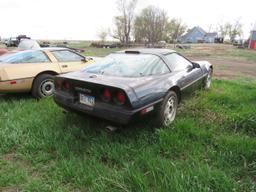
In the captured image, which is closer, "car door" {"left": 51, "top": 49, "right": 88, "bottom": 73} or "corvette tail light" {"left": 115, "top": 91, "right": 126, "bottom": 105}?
"corvette tail light" {"left": 115, "top": 91, "right": 126, "bottom": 105}

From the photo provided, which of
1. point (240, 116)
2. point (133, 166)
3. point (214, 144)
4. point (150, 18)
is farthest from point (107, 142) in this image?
point (150, 18)

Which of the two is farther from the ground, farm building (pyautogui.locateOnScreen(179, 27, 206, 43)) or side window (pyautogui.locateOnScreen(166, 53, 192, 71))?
farm building (pyautogui.locateOnScreen(179, 27, 206, 43))

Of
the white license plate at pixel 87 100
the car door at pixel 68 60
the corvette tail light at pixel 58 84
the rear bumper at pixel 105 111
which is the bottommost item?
the rear bumper at pixel 105 111

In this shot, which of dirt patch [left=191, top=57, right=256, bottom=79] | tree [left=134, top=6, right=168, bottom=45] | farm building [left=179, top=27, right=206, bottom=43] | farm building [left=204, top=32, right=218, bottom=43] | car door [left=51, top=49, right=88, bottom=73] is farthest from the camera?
farm building [left=179, top=27, right=206, bottom=43]

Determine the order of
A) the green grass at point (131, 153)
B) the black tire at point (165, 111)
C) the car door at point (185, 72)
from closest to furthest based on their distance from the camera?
1. the green grass at point (131, 153)
2. the black tire at point (165, 111)
3. the car door at point (185, 72)

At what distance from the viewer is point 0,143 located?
10.7ft

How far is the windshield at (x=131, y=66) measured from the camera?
3.50 meters

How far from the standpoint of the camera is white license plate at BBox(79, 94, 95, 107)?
315cm

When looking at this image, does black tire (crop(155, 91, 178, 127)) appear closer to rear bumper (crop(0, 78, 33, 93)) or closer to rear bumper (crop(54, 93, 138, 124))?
rear bumper (crop(54, 93, 138, 124))

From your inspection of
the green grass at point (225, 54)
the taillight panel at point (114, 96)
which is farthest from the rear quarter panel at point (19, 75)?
the green grass at point (225, 54)

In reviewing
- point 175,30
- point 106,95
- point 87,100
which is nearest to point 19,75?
point 87,100

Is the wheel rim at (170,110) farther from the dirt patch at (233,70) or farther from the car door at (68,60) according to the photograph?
the dirt patch at (233,70)

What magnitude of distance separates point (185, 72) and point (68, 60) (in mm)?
3199

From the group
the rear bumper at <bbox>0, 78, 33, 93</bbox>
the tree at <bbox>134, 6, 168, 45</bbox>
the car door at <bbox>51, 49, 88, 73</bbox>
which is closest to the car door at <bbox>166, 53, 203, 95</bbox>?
the car door at <bbox>51, 49, 88, 73</bbox>
